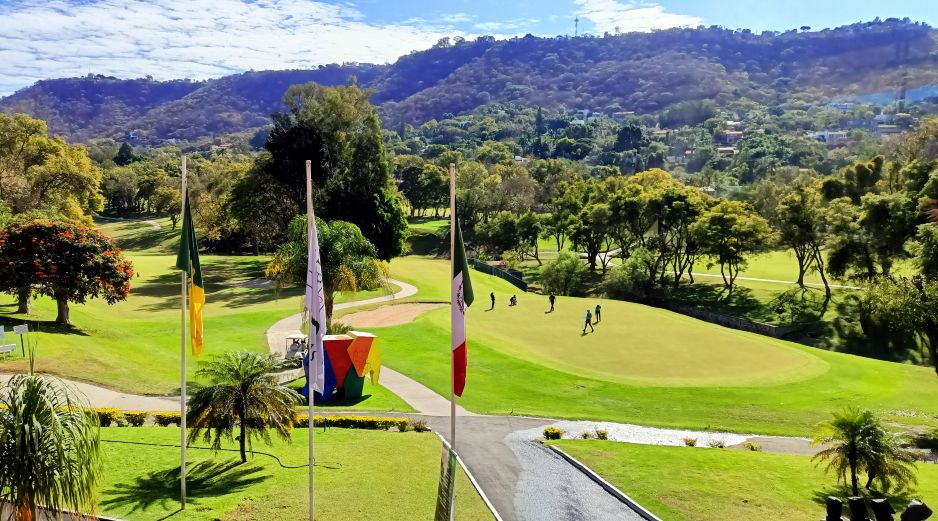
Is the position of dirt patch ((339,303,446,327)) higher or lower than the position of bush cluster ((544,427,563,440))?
lower

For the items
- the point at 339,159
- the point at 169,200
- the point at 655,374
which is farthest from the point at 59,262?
the point at 169,200

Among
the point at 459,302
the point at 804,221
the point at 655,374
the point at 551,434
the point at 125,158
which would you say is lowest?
the point at 655,374

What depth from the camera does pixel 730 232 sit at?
68188 mm

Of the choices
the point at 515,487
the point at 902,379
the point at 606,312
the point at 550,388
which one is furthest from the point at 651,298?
the point at 515,487

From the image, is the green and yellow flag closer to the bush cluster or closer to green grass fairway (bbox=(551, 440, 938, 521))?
green grass fairway (bbox=(551, 440, 938, 521))

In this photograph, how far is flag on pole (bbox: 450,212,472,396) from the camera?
1369 centimetres

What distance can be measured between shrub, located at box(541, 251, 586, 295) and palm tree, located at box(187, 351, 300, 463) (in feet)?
171

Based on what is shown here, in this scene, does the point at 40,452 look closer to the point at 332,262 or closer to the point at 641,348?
the point at 332,262

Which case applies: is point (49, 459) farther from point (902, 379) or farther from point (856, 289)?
point (856, 289)

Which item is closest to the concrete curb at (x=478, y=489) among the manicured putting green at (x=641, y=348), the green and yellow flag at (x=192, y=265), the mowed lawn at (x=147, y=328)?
the green and yellow flag at (x=192, y=265)

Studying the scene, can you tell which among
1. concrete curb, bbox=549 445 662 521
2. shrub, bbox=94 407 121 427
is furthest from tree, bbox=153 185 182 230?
concrete curb, bbox=549 445 662 521

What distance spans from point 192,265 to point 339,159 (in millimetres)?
52062

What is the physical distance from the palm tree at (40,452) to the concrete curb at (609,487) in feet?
41.3

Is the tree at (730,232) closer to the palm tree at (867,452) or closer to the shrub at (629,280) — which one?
the shrub at (629,280)
